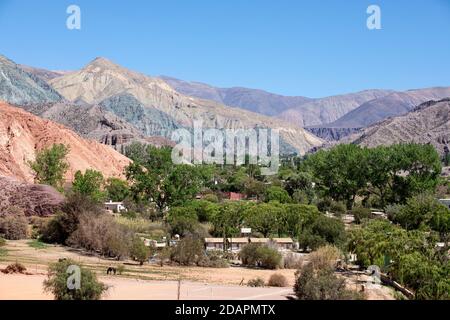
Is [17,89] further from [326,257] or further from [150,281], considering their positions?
[150,281]

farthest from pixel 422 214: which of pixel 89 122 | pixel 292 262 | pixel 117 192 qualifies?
pixel 89 122

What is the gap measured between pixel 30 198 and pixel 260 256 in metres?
21.3

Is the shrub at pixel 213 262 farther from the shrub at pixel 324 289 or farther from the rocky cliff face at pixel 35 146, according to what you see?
the rocky cliff face at pixel 35 146

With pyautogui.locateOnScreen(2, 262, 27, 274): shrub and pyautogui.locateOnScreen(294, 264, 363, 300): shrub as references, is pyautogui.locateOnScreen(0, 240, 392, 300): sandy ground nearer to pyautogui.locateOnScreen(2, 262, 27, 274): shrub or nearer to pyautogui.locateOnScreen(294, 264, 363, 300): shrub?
pyautogui.locateOnScreen(2, 262, 27, 274): shrub

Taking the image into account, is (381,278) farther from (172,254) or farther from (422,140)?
(422,140)

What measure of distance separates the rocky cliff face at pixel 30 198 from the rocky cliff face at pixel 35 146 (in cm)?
1567

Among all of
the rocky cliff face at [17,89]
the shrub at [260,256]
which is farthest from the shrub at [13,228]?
the rocky cliff face at [17,89]

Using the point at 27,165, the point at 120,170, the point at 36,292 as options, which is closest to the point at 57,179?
the point at 27,165

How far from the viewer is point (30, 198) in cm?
4925

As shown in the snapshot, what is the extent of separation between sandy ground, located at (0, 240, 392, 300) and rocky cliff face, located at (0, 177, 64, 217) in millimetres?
10739

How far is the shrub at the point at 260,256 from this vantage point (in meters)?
35.7

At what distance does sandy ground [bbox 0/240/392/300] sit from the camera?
2311 centimetres

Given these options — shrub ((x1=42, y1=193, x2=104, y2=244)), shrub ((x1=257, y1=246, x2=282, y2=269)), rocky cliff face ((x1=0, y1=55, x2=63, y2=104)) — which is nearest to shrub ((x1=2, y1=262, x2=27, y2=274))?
shrub ((x1=42, y1=193, x2=104, y2=244))

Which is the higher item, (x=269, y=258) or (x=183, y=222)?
(x=183, y=222)
